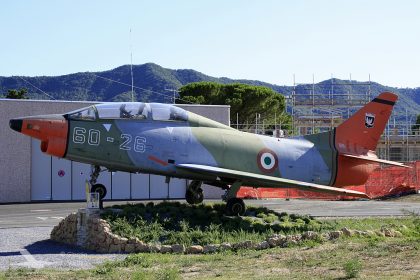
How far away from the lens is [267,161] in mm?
21828

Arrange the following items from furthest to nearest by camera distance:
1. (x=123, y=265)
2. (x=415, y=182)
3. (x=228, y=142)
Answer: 1. (x=415, y=182)
2. (x=228, y=142)
3. (x=123, y=265)

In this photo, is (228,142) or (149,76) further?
(149,76)

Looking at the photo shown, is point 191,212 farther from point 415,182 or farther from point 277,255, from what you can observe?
point 415,182

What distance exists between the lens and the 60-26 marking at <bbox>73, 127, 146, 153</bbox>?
18938 mm

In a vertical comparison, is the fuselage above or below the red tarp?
above

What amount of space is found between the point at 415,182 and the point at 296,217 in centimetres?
2476

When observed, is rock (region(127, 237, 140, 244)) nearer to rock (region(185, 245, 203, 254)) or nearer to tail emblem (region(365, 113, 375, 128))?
rock (region(185, 245, 203, 254))

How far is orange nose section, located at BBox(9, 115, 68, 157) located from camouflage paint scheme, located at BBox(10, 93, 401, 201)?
3 centimetres

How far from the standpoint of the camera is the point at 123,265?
45.5 ft

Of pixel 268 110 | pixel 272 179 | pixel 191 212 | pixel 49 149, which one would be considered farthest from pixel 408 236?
pixel 268 110

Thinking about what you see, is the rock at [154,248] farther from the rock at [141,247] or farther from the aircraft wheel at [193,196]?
the aircraft wheel at [193,196]

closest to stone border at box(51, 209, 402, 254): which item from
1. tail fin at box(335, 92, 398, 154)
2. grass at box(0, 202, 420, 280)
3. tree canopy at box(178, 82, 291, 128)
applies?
grass at box(0, 202, 420, 280)

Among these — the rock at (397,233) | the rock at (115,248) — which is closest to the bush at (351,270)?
the rock at (397,233)

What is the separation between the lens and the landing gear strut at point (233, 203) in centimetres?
2059
